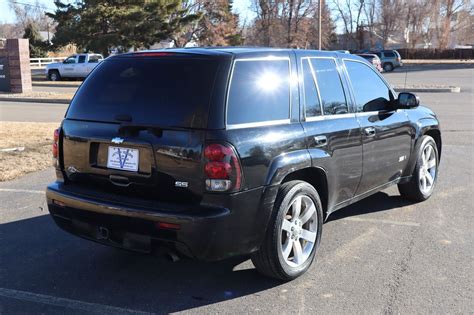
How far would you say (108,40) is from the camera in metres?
38.0

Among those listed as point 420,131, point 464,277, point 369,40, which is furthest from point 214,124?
point 369,40

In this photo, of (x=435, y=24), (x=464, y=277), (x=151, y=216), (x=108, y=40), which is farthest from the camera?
(x=435, y=24)

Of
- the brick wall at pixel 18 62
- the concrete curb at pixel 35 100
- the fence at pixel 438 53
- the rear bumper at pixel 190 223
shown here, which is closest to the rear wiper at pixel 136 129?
the rear bumper at pixel 190 223

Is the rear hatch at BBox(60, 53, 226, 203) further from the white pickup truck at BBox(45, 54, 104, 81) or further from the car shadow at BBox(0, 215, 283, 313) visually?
the white pickup truck at BBox(45, 54, 104, 81)

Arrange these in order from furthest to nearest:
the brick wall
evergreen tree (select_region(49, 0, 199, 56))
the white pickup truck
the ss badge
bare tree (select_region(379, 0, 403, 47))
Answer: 1. bare tree (select_region(379, 0, 403, 47))
2. evergreen tree (select_region(49, 0, 199, 56))
3. the white pickup truck
4. the brick wall
5. the ss badge

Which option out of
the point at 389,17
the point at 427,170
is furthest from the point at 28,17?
the point at 427,170

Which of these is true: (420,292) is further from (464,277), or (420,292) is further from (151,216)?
(151,216)

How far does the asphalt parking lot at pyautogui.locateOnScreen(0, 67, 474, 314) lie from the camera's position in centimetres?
381

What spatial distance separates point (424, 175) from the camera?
252 inches

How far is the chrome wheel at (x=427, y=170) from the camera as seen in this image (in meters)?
6.33

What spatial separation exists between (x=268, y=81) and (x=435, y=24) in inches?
3044

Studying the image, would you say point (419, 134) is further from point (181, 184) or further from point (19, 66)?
point (19, 66)

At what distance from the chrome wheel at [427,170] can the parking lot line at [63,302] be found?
4.02 metres


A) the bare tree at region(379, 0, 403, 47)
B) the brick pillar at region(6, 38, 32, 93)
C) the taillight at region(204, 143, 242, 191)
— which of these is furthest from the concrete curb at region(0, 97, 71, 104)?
the bare tree at region(379, 0, 403, 47)
